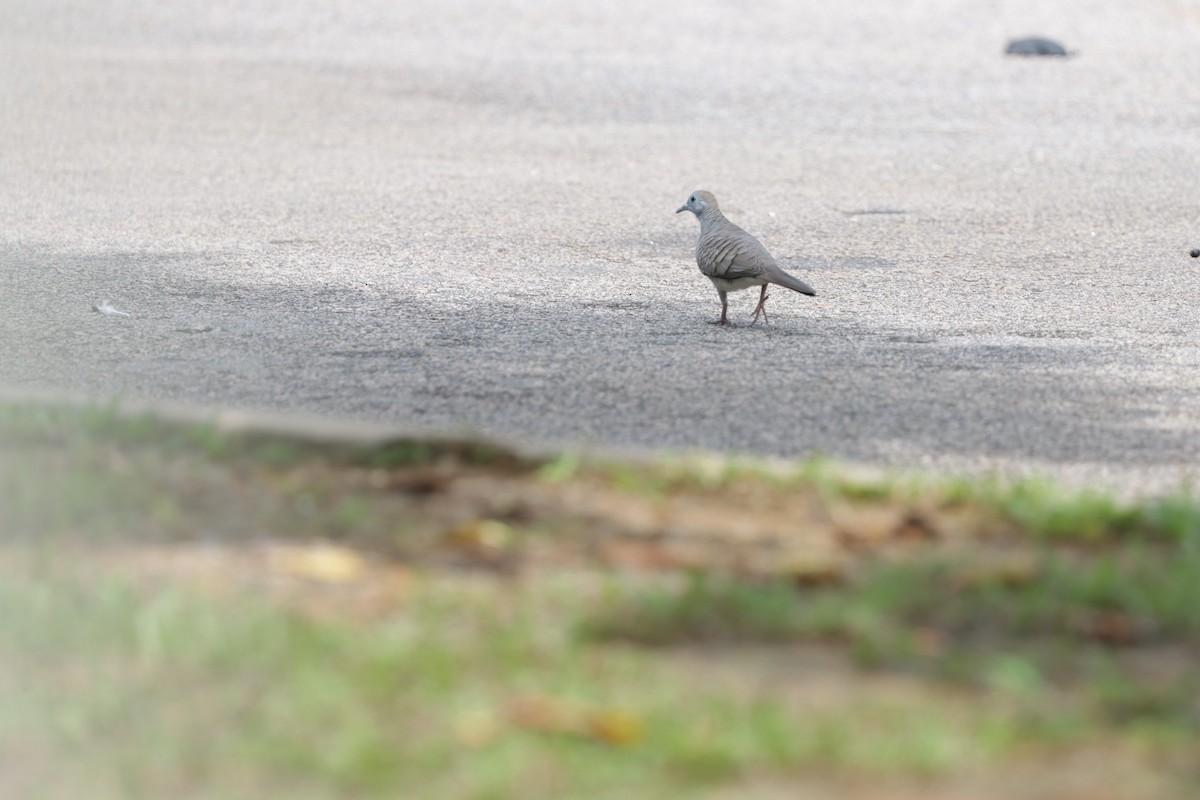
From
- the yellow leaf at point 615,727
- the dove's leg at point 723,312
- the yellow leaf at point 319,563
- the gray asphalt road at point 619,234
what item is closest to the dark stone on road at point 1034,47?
the gray asphalt road at point 619,234

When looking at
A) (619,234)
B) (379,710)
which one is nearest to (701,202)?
(619,234)

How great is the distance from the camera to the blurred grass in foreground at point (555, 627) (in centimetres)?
305

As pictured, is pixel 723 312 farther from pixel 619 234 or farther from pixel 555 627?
pixel 555 627

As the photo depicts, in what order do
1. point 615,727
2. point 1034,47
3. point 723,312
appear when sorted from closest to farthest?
point 615,727 < point 723,312 < point 1034,47

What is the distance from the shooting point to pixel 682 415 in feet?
21.3

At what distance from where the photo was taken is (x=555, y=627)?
12.1ft

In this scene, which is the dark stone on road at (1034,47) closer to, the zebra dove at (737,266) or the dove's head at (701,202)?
the dove's head at (701,202)

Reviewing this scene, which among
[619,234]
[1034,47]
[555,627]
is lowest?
[555,627]

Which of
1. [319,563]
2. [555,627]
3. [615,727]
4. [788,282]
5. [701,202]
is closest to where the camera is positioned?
[615,727]

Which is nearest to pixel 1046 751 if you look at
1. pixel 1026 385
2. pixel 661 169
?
pixel 1026 385

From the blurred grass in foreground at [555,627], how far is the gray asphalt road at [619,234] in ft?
4.59

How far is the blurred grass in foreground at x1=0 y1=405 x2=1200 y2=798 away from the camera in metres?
3.05

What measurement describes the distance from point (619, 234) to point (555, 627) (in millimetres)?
7888

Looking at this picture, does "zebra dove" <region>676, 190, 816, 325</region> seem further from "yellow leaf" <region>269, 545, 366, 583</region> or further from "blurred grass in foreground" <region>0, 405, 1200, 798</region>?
"yellow leaf" <region>269, 545, 366, 583</region>
